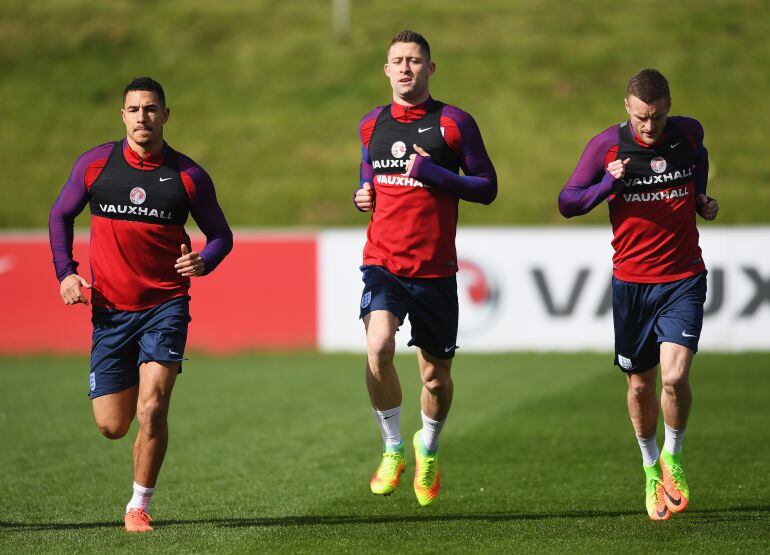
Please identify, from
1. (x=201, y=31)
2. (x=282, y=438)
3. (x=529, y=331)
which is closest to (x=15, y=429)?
(x=282, y=438)

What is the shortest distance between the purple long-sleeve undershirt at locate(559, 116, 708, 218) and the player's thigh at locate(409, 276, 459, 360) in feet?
2.82

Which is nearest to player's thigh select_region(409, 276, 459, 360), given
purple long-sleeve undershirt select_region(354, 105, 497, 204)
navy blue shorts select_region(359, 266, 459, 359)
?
navy blue shorts select_region(359, 266, 459, 359)

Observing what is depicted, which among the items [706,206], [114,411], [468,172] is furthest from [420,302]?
[114,411]

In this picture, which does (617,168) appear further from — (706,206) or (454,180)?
(454,180)

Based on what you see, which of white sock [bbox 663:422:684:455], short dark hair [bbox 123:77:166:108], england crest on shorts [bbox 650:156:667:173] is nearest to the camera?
short dark hair [bbox 123:77:166:108]

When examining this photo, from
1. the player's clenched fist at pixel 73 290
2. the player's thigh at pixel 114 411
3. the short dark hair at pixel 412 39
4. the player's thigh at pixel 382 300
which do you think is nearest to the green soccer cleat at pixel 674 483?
the player's thigh at pixel 382 300

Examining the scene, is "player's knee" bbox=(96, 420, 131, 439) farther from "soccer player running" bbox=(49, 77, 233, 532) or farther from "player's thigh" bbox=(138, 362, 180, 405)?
"player's thigh" bbox=(138, 362, 180, 405)

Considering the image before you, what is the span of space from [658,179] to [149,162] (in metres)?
2.93

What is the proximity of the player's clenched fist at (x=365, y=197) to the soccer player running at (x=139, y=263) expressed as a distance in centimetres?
85

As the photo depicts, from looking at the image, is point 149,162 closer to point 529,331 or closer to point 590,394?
point 590,394

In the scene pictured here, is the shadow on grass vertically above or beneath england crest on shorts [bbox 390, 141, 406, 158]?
beneath

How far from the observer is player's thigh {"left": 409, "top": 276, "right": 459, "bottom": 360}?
7289mm

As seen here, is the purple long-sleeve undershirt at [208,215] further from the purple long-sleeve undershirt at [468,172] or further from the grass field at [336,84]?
the grass field at [336,84]

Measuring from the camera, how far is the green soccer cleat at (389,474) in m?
7.23
